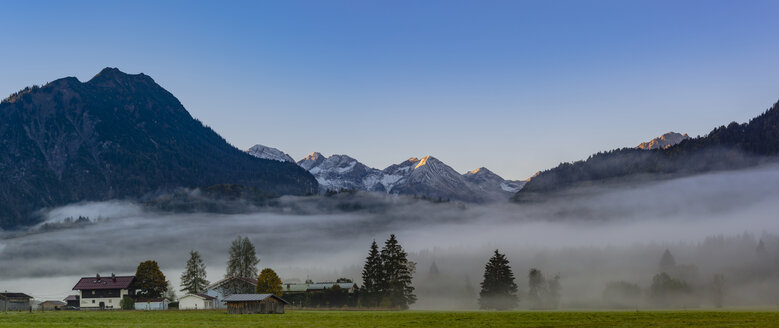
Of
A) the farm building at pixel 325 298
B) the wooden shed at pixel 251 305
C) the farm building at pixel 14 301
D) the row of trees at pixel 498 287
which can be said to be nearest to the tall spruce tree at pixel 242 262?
the farm building at pixel 325 298

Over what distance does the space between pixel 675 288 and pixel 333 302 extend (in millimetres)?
85161

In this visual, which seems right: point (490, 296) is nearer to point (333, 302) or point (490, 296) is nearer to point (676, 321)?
point (333, 302)

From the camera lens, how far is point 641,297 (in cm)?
18812

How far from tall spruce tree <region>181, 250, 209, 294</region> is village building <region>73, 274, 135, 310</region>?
12442 mm

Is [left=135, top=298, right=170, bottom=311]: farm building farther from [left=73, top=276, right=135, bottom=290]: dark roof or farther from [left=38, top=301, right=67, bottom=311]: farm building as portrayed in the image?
[left=73, top=276, right=135, bottom=290]: dark roof

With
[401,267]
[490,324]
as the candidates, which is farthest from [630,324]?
[401,267]

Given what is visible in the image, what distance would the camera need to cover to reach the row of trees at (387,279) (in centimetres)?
14462

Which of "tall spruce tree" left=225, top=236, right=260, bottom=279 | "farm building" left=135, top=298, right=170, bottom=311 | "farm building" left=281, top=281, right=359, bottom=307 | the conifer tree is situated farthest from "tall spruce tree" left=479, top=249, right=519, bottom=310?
"farm building" left=135, top=298, right=170, bottom=311

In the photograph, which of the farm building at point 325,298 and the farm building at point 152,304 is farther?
the farm building at point 325,298

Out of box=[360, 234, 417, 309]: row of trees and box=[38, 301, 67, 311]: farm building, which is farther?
box=[38, 301, 67, 311]: farm building

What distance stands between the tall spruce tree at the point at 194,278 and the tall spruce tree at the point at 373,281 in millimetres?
44040

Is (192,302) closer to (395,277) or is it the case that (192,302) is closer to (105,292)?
(105,292)

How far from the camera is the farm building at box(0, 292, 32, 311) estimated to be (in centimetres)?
16225

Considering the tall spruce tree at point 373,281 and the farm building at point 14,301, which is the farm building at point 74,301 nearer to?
the farm building at point 14,301
